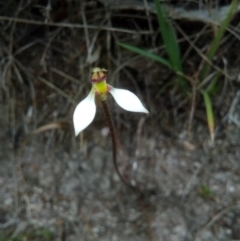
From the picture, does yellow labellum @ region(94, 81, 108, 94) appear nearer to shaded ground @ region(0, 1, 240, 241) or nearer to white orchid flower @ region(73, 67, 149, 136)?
white orchid flower @ region(73, 67, 149, 136)

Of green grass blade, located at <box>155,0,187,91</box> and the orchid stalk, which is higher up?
green grass blade, located at <box>155,0,187,91</box>

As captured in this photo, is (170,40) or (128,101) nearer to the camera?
(128,101)

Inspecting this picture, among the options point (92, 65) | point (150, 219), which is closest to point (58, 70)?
point (92, 65)

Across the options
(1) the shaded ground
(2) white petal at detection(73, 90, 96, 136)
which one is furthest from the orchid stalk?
(1) the shaded ground

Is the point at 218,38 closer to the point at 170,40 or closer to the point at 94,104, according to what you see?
the point at 170,40

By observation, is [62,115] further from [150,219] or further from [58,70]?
[150,219]

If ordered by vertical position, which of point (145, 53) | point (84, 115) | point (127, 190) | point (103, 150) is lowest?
point (127, 190)

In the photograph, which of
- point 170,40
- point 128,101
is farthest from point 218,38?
point 128,101
